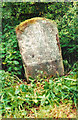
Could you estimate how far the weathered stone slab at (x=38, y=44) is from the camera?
10.5 feet

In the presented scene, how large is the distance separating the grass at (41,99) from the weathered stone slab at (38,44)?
340 mm

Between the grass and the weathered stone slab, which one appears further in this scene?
the weathered stone slab

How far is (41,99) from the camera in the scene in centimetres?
282

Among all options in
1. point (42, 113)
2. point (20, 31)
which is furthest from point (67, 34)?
point (42, 113)

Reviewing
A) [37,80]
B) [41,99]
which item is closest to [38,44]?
[37,80]

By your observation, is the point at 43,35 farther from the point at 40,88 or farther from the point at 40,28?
the point at 40,88

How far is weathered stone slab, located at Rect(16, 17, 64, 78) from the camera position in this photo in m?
3.21

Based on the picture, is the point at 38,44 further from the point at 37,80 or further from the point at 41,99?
the point at 41,99

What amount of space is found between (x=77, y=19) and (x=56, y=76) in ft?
4.21

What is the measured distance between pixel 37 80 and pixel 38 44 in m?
0.67

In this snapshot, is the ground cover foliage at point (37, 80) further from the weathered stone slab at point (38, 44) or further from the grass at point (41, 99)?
the weathered stone slab at point (38, 44)

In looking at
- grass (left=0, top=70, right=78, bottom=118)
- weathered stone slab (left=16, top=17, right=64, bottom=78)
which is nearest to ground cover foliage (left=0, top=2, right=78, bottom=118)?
grass (left=0, top=70, right=78, bottom=118)

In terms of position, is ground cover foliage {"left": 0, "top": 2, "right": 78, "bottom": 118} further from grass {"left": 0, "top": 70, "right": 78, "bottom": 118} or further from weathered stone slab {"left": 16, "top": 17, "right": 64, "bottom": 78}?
weathered stone slab {"left": 16, "top": 17, "right": 64, "bottom": 78}

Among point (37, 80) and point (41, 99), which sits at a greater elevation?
point (37, 80)
